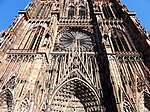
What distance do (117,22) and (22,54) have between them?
10.0 metres

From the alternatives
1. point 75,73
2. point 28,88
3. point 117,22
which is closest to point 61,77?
point 75,73

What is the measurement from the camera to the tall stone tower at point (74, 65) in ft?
41.2

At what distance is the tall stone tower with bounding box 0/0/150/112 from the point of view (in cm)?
1257

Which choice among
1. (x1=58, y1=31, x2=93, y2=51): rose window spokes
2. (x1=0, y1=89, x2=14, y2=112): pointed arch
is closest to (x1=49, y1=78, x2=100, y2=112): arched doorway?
(x1=0, y1=89, x2=14, y2=112): pointed arch

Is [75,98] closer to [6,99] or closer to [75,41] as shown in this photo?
[6,99]

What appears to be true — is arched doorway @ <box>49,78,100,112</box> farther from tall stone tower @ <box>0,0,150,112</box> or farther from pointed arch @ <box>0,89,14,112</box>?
pointed arch @ <box>0,89,14,112</box>

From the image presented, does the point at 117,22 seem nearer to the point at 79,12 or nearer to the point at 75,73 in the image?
the point at 79,12

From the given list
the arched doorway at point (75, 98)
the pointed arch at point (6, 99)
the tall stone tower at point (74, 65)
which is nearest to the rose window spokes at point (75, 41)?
the tall stone tower at point (74, 65)

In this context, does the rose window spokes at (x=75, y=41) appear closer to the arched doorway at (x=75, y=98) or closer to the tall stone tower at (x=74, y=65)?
the tall stone tower at (x=74, y=65)

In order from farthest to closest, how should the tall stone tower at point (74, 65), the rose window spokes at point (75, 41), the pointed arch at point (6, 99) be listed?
the rose window spokes at point (75, 41) < the tall stone tower at point (74, 65) < the pointed arch at point (6, 99)

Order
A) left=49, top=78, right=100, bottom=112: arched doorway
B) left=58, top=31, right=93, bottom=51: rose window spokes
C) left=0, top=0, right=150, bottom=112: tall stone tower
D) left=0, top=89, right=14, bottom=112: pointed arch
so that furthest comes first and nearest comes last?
left=58, top=31, right=93, bottom=51: rose window spokes < left=49, top=78, right=100, bottom=112: arched doorway < left=0, top=0, right=150, bottom=112: tall stone tower < left=0, top=89, right=14, bottom=112: pointed arch

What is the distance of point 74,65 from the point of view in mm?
15727

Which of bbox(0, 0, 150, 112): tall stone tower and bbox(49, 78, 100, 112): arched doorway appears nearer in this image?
bbox(0, 0, 150, 112): tall stone tower

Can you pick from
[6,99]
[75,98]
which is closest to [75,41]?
[75,98]
